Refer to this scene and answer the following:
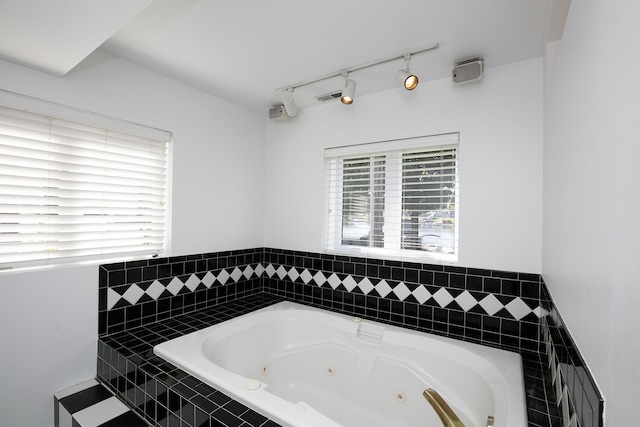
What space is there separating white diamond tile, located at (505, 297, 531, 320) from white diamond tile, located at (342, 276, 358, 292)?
1.08 meters

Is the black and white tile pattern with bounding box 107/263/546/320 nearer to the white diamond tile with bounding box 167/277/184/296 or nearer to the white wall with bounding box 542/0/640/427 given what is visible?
the white diamond tile with bounding box 167/277/184/296

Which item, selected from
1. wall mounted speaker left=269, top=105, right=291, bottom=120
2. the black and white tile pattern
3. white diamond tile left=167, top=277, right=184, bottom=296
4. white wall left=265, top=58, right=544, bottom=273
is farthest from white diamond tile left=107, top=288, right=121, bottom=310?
white wall left=265, top=58, right=544, bottom=273

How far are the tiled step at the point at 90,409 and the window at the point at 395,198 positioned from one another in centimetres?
177

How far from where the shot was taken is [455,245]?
6.88ft

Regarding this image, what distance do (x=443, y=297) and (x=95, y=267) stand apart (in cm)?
230

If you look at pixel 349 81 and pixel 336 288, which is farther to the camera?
pixel 336 288

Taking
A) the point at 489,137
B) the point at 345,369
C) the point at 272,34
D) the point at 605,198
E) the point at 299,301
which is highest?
the point at 272,34

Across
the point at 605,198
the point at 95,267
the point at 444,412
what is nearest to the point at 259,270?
the point at 95,267

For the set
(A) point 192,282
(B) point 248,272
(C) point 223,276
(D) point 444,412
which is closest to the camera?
(D) point 444,412

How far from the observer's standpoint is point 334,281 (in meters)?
2.58

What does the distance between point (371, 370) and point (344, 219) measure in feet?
3.91

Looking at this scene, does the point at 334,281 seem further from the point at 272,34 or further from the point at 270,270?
the point at 272,34

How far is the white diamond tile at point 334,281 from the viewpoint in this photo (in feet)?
8.40

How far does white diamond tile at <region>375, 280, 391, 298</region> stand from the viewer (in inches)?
90.9
